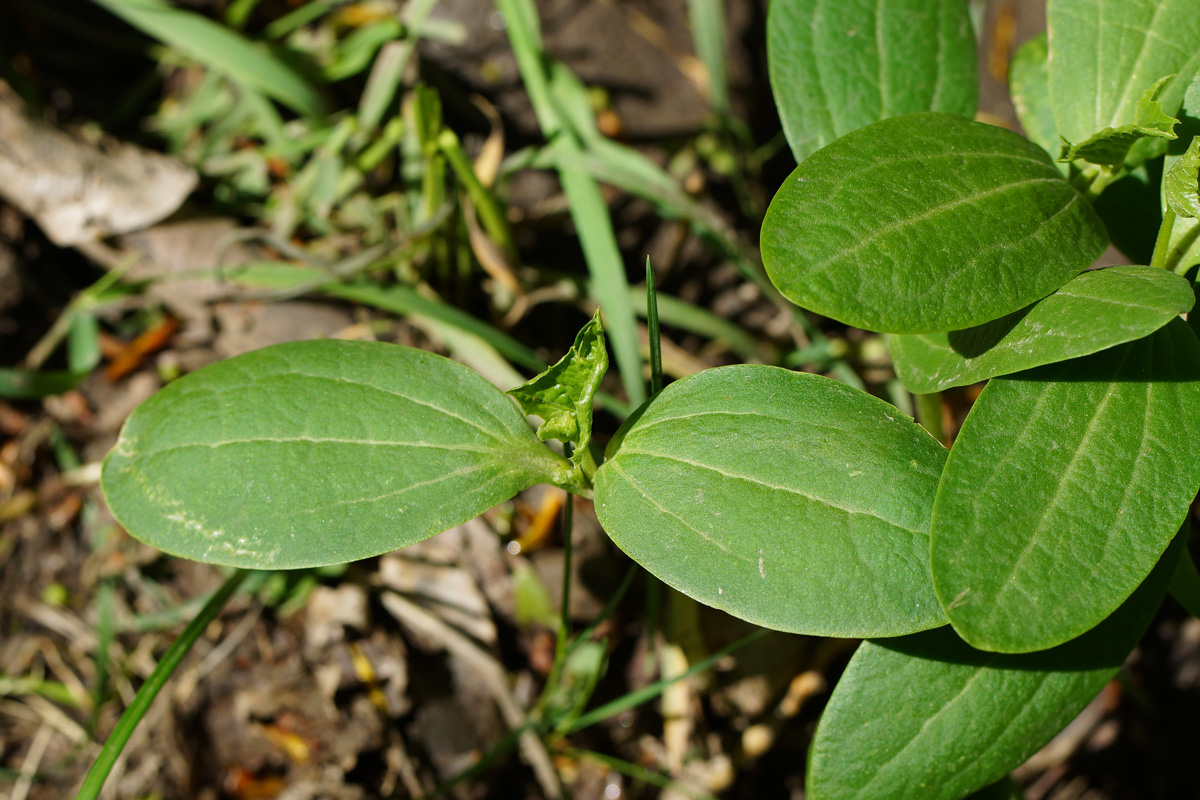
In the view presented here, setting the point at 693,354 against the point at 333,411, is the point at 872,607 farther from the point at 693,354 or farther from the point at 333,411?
the point at 693,354

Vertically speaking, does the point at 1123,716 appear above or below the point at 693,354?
below

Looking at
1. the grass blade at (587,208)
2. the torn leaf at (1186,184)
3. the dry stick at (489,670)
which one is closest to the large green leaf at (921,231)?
the torn leaf at (1186,184)

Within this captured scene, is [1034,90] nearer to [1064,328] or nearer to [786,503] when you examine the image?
[1064,328]

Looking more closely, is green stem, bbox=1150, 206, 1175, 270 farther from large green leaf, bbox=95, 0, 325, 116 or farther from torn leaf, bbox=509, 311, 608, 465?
large green leaf, bbox=95, 0, 325, 116

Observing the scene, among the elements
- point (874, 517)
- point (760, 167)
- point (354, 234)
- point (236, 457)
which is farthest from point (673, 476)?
point (760, 167)

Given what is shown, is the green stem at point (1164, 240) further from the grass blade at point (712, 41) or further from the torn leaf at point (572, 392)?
the grass blade at point (712, 41)

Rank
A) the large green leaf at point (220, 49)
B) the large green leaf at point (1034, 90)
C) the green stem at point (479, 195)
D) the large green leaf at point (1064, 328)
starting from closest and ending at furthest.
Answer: the large green leaf at point (1064, 328)
the large green leaf at point (1034, 90)
the green stem at point (479, 195)
the large green leaf at point (220, 49)
